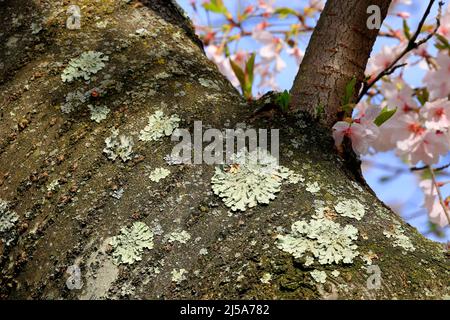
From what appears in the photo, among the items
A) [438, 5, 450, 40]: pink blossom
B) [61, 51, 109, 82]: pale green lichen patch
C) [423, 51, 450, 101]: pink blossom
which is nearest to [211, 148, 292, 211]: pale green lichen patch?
[61, 51, 109, 82]: pale green lichen patch

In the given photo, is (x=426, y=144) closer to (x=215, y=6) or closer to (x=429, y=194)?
(x=429, y=194)

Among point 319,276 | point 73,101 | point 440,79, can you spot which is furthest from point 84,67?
point 440,79

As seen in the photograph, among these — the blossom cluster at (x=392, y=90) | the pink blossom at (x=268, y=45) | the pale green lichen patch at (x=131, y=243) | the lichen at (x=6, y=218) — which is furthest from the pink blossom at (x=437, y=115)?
the pink blossom at (x=268, y=45)

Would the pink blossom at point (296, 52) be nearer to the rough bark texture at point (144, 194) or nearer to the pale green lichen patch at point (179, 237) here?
the rough bark texture at point (144, 194)

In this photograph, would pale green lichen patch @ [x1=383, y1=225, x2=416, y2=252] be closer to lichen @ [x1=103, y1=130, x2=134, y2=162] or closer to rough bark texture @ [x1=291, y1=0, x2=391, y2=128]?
rough bark texture @ [x1=291, y1=0, x2=391, y2=128]
